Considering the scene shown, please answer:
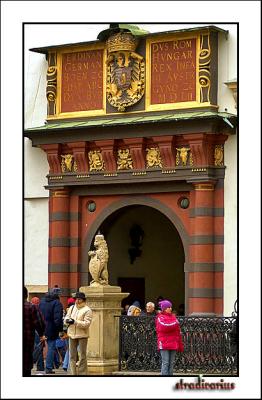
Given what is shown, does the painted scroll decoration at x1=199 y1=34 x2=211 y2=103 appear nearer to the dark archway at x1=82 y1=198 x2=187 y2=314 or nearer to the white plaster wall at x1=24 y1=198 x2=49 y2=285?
the white plaster wall at x1=24 y1=198 x2=49 y2=285

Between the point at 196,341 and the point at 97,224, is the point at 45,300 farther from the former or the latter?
the point at 97,224

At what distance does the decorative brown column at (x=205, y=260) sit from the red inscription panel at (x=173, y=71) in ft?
6.85

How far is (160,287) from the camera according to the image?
1426 inches

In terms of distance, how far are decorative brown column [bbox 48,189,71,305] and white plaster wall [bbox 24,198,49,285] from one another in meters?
0.32

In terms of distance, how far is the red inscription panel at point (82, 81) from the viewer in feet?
105

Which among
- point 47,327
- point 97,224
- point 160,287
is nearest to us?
point 47,327

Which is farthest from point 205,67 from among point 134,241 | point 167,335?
point 167,335

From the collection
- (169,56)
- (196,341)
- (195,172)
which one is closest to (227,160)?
(195,172)

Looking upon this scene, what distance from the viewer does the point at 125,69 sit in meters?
31.2

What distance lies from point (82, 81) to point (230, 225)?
5207 millimetres

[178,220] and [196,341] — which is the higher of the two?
[178,220]

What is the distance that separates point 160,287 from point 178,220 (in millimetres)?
5627

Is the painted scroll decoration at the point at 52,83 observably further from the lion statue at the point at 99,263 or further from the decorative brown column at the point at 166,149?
the lion statue at the point at 99,263

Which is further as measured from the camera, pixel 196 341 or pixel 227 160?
pixel 227 160
